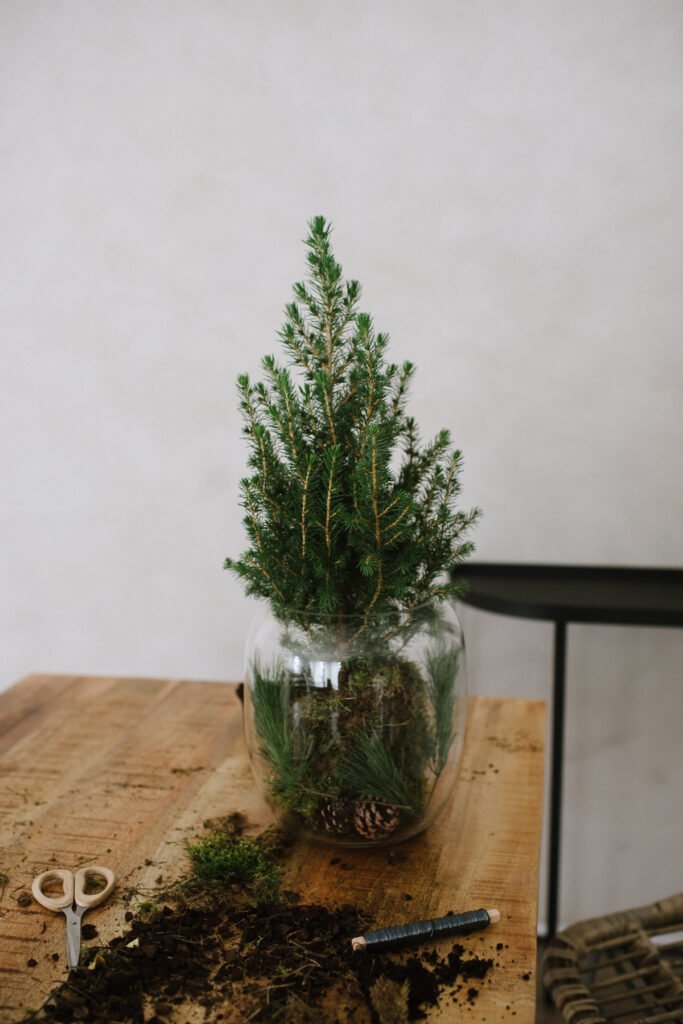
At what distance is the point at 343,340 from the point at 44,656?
1487 mm

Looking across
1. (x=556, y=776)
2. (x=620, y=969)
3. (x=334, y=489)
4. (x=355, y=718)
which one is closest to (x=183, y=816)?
(x=355, y=718)

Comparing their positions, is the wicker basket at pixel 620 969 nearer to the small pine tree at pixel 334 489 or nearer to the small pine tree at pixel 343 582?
the small pine tree at pixel 343 582

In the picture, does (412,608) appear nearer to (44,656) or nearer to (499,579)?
(499,579)

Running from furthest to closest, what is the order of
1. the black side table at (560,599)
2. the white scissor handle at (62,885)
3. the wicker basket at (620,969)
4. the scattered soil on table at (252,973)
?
the black side table at (560,599) < the wicker basket at (620,969) < the white scissor handle at (62,885) < the scattered soil on table at (252,973)

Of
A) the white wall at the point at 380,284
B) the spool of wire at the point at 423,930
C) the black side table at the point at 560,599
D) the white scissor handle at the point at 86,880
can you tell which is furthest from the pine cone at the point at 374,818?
the white wall at the point at 380,284

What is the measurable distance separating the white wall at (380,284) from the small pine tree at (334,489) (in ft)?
3.13

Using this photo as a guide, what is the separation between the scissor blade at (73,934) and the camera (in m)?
0.74

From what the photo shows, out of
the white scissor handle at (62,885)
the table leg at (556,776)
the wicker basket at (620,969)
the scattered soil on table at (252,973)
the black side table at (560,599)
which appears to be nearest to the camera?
the scattered soil on table at (252,973)

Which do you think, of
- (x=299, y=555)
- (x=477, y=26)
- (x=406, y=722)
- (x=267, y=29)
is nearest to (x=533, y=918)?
(x=406, y=722)

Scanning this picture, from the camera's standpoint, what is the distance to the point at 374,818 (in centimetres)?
87

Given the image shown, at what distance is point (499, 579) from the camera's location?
5.69 ft

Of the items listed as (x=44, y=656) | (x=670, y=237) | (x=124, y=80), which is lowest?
(x=44, y=656)

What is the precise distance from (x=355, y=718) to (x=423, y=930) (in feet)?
0.61

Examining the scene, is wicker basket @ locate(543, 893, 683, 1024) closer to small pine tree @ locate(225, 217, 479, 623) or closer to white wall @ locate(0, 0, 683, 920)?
small pine tree @ locate(225, 217, 479, 623)
